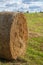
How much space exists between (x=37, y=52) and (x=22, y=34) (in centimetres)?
111

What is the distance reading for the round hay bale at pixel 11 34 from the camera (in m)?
9.48

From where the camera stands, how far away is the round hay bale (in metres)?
9.48

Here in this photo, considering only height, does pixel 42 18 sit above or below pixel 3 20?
below

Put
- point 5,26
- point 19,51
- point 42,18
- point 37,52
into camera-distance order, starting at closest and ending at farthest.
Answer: point 5,26, point 19,51, point 37,52, point 42,18

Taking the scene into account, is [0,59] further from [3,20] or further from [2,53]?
[3,20]

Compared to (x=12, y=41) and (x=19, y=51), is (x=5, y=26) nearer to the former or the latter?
(x=12, y=41)

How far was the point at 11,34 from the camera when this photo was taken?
9.60m

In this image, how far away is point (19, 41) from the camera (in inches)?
408

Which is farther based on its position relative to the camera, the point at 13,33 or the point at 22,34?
the point at 22,34

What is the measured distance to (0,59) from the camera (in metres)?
9.94

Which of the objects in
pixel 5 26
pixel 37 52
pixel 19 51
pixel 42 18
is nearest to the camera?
pixel 5 26

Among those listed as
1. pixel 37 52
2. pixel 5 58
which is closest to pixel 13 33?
pixel 5 58

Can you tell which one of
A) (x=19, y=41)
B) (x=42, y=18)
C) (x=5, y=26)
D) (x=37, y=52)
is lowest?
(x=42, y=18)

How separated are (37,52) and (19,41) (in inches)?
45.3
